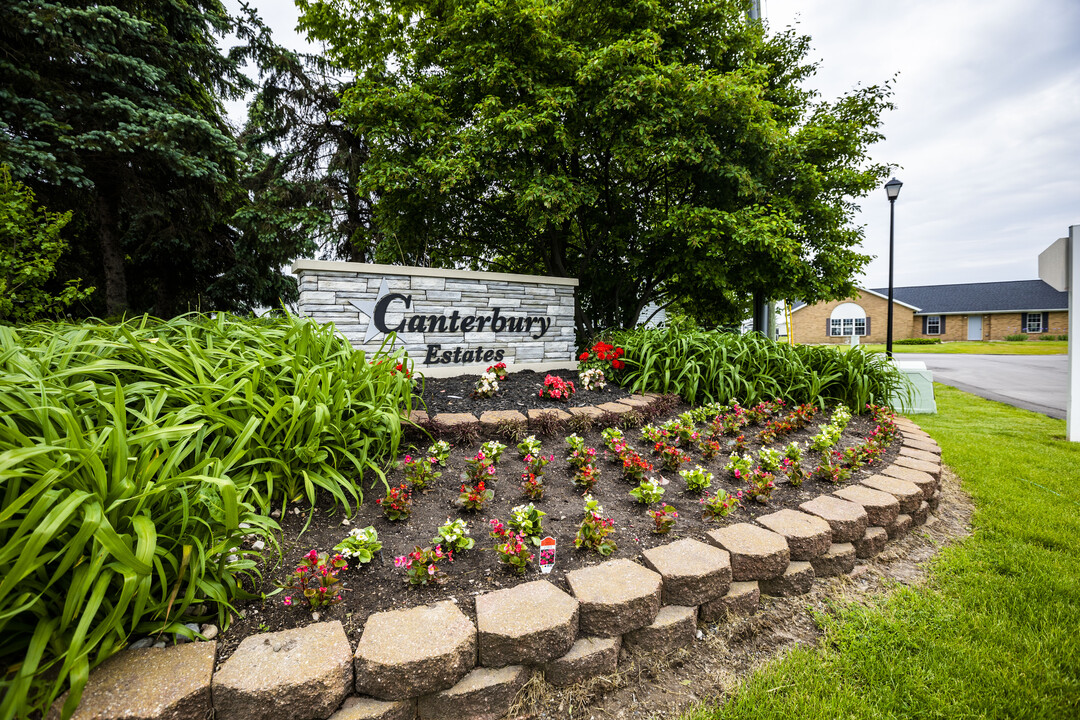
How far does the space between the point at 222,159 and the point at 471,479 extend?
6497 mm

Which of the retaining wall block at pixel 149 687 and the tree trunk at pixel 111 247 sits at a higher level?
the tree trunk at pixel 111 247

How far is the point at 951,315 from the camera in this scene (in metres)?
28.1

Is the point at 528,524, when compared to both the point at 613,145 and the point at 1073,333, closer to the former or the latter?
the point at 613,145

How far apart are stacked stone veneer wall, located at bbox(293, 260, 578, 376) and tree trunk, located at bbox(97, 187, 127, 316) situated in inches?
213

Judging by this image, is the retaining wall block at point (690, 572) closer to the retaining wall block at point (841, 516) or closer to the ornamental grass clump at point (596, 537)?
the ornamental grass clump at point (596, 537)

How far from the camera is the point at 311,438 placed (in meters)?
1.64

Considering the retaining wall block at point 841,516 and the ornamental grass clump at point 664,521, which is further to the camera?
the retaining wall block at point 841,516

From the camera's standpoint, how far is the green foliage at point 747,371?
3.21 meters

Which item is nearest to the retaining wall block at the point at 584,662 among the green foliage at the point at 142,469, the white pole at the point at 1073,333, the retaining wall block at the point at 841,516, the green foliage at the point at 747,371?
the green foliage at the point at 142,469

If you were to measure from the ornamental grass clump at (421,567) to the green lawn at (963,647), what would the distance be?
2.79ft

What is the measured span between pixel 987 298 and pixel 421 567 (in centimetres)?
4093

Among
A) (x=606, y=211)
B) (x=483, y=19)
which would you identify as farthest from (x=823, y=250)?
(x=483, y=19)

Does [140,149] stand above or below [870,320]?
above

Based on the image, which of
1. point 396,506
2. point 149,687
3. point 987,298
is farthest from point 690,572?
point 987,298
